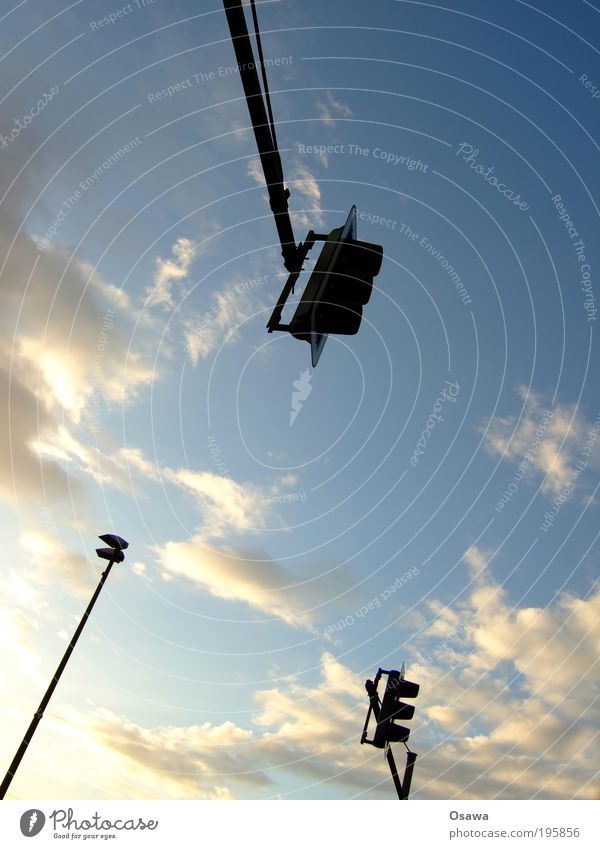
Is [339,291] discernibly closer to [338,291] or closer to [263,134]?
[338,291]

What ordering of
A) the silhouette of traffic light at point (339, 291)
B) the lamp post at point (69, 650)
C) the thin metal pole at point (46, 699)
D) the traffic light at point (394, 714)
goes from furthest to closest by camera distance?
the lamp post at point (69, 650) < the thin metal pole at point (46, 699) < the traffic light at point (394, 714) < the silhouette of traffic light at point (339, 291)

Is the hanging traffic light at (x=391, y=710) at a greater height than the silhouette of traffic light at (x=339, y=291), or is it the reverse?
the silhouette of traffic light at (x=339, y=291)

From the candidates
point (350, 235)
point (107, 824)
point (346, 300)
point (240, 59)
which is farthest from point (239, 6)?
point (107, 824)

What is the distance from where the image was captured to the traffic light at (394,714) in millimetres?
5948

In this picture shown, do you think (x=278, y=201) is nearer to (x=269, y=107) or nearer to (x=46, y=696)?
(x=269, y=107)

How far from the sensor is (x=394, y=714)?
5.97 m

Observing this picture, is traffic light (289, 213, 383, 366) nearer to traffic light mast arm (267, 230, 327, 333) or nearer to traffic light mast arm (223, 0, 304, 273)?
traffic light mast arm (267, 230, 327, 333)

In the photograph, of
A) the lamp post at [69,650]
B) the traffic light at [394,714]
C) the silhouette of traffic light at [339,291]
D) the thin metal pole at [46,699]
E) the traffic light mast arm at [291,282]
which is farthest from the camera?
the lamp post at [69,650]

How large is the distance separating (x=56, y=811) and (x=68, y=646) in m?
5.21

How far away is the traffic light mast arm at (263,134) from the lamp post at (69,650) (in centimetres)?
1043

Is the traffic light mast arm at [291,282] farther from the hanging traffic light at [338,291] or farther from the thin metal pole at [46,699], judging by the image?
the thin metal pole at [46,699]

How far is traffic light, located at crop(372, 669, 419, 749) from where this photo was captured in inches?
234

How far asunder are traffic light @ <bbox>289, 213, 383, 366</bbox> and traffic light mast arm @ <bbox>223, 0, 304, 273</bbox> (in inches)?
32.3

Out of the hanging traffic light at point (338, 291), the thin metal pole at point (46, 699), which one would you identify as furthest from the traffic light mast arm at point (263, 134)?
the thin metal pole at point (46, 699)
